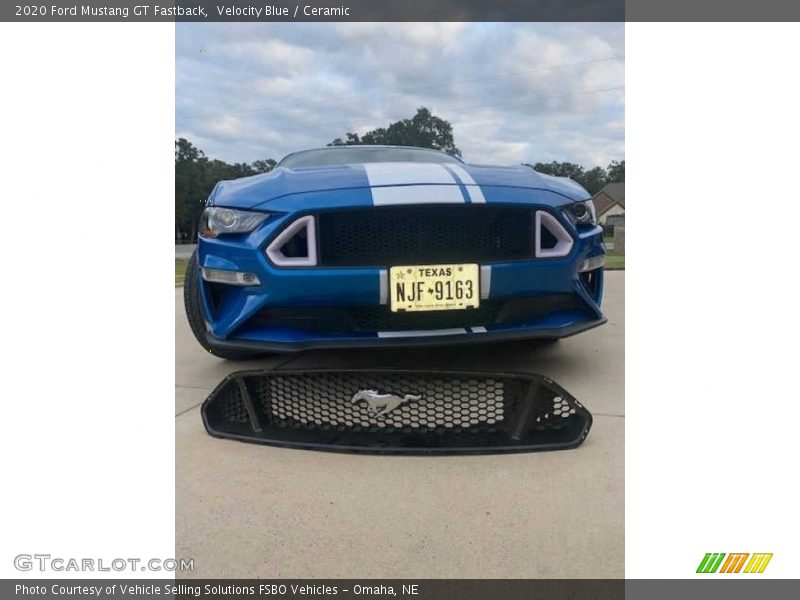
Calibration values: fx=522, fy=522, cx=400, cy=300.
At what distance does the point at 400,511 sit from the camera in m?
1.28

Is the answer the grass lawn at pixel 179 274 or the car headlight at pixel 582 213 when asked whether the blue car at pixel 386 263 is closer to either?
the car headlight at pixel 582 213

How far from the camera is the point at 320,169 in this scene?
A: 210 centimetres

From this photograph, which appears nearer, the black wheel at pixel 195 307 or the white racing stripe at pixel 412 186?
the white racing stripe at pixel 412 186

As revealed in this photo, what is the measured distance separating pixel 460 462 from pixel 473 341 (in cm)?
43

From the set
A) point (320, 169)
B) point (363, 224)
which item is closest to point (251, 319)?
point (363, 224)

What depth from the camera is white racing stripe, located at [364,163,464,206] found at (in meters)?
1.78

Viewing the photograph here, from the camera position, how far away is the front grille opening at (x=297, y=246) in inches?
69.7

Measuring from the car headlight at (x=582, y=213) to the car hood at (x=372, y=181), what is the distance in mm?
30

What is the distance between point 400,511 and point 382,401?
43 cm

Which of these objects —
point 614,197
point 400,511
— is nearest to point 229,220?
point 400,511

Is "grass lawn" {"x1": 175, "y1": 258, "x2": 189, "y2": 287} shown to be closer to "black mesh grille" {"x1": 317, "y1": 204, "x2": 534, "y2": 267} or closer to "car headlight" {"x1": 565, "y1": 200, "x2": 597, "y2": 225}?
"black mesh grille" {"x1": 317, "y1": 204, "x2": 534, "y2": 267}

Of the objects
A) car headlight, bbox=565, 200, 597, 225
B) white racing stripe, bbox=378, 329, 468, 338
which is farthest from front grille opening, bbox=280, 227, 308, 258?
car headlight, bbox=565, 200, 597, 225

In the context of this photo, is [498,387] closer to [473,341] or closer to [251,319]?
[473,341]
